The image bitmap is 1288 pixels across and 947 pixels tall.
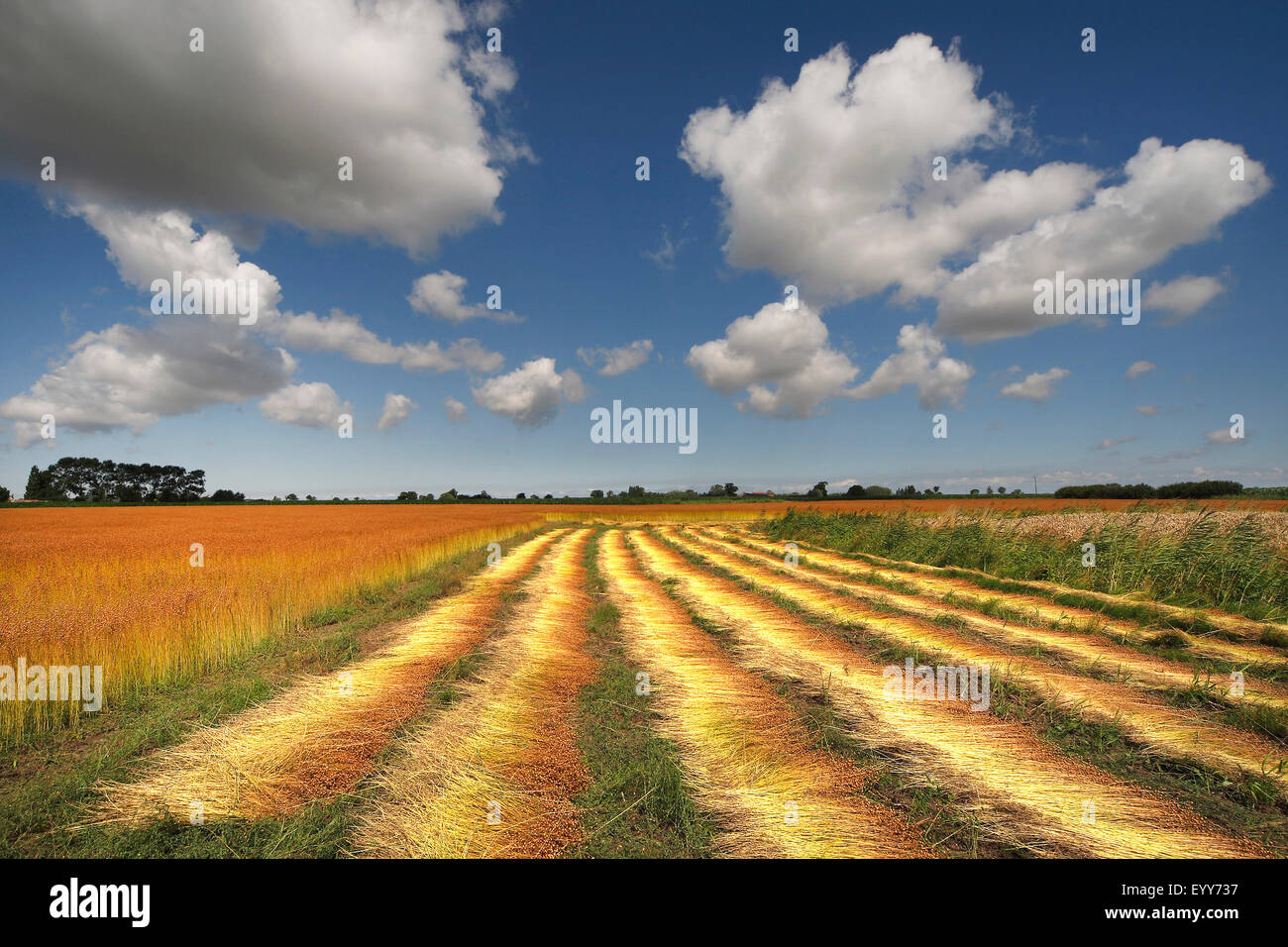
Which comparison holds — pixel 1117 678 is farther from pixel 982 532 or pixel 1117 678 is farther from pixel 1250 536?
pixel 982 532

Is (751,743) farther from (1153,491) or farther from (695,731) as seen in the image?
(1153,491)

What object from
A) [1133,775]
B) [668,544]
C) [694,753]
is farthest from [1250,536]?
[668,544]

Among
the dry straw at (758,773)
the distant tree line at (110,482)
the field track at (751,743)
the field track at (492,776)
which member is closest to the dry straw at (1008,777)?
the field track at (751,743)

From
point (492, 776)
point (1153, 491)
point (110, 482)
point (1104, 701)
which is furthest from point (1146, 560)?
point (110, 482)

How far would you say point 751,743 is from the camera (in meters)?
4.39

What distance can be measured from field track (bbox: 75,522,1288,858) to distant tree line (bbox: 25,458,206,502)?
12754cm

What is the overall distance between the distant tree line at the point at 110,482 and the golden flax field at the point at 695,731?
411 ft

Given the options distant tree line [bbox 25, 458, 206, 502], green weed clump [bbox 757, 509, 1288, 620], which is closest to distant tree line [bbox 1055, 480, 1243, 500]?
green weed clump [bbox 757, 509, 1288, 620]

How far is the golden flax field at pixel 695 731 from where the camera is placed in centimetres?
320

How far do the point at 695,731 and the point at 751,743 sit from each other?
56 cm

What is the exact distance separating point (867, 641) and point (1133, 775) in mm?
3703

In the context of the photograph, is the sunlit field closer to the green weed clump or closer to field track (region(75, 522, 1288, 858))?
field track (region(75, 522, 1288, 858))

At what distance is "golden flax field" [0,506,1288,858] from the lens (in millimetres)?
3201

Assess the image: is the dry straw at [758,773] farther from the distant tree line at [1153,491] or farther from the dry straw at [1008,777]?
the distant tree line at [1153,491]
